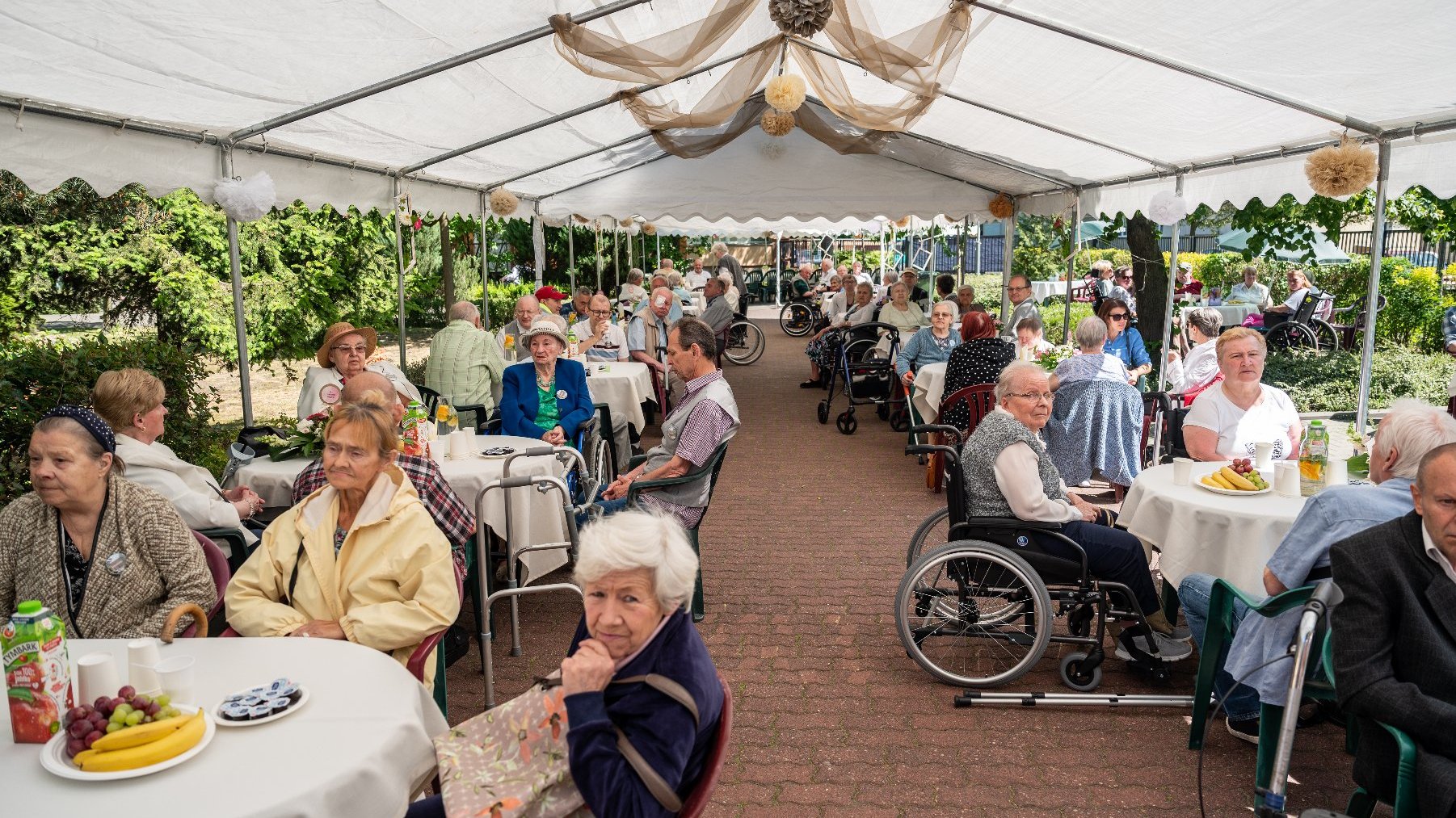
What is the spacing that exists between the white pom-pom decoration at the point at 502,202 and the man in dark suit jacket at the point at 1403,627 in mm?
8757

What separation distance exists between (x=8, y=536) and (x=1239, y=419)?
4.48 meters

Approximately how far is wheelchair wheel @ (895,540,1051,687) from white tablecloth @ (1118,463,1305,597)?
54cm

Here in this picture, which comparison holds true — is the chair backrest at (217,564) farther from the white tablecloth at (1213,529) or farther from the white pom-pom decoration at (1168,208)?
the white pom-pom decoration at (1168,208)

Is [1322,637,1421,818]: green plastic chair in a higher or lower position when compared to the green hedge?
lower

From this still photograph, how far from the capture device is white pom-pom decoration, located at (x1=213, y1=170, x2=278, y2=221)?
5.00 metres

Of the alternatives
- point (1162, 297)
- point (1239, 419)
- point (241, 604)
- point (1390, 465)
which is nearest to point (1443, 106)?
point (1239, 419)

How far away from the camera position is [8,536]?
8.17 feet

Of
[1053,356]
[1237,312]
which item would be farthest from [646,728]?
[1237,312]

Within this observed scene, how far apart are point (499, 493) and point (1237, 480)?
119 inches

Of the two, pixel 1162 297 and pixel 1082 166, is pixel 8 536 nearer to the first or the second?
pixel 1082 166

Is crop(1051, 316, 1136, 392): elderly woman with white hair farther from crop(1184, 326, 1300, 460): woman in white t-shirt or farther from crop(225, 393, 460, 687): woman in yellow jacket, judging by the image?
crop(225, 393, 460, 687): woman in yellow jacket

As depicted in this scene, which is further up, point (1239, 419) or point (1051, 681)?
point (1239, 419)

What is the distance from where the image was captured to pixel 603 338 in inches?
356

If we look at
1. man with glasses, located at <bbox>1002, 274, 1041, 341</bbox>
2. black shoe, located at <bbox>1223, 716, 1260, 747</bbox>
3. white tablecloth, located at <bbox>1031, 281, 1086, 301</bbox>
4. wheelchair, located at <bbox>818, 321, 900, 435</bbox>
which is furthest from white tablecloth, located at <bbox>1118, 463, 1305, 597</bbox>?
white tablecloth, located at <bbox>1031, 281, 1086, 301</bbox>
